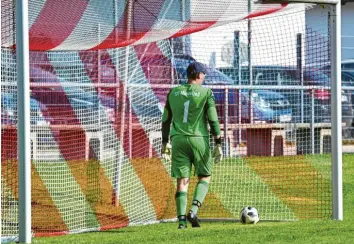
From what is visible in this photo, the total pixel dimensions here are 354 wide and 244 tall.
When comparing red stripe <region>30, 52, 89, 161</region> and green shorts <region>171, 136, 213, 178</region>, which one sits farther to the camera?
red stripe <region>30, 52, 89, 161</region>

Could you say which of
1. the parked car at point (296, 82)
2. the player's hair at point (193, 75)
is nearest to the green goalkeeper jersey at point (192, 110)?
the player's hair at point (193, 75)

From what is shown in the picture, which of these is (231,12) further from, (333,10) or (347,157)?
(347,157)

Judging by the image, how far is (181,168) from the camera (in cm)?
1083

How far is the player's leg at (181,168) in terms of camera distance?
10.8 meters

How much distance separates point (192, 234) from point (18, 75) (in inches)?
80.1

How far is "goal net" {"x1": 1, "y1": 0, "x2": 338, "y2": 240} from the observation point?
11.1 meters

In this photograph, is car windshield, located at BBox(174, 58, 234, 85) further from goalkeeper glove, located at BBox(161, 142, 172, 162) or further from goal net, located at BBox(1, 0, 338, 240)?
goalkeeper glove, located at BBox(161, 142, 172, 162)

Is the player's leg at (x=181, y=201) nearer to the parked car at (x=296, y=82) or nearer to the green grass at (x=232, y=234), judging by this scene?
the green grass at (x=232, y=234)

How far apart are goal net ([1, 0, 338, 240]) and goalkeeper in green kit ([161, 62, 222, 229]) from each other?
979 mm

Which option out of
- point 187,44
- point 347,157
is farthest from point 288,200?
point 347,157

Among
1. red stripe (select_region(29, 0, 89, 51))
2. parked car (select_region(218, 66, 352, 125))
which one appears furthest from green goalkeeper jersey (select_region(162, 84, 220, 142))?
parked car (select_region(218, 66, 352, 125))

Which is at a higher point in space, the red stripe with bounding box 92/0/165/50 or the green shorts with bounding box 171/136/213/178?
the red stripe with bounding box 92/0/165/50

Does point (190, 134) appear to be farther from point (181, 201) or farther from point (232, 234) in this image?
point (232, 234)

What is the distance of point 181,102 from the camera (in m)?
10.8
